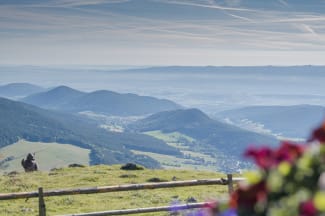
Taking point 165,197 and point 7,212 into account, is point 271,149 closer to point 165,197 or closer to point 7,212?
point 7,212

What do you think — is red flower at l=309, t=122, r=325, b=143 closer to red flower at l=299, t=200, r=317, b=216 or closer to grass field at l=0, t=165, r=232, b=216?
red flower at l=299, t=200, r=317, b=216

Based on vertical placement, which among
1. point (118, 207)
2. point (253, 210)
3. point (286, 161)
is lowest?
point (118, 207)

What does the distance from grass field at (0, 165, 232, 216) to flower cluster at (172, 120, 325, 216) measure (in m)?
14.4

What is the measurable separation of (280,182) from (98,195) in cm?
3106

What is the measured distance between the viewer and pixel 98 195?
33.9 meters

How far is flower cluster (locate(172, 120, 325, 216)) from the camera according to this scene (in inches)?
133

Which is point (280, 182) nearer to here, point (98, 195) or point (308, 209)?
point (308, 209)

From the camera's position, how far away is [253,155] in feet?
12.2

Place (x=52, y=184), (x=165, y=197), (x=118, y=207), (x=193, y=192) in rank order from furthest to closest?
1. (x=52, y=184)
2. (x=193, y=192)
3. (x=165, y=197)
4. (x=118, y=207)

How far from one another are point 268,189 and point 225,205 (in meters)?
0.35

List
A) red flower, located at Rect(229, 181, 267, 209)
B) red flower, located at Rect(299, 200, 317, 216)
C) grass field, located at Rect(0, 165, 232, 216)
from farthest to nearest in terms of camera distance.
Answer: grass field, located at Rect(0, 165, 232, 216)
red flower, located at Rect(229, 181, 267, 209)
red flower, located at Rect(299, 200, 317, 216)

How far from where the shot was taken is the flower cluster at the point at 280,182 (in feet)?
11.1

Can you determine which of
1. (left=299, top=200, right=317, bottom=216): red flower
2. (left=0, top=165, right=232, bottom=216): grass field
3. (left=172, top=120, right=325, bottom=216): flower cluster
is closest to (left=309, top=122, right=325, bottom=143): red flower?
(left=172, top=120, right=325, bottom=216): flower cluster

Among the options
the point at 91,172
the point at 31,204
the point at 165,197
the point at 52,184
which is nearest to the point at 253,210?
the point at 31,204
